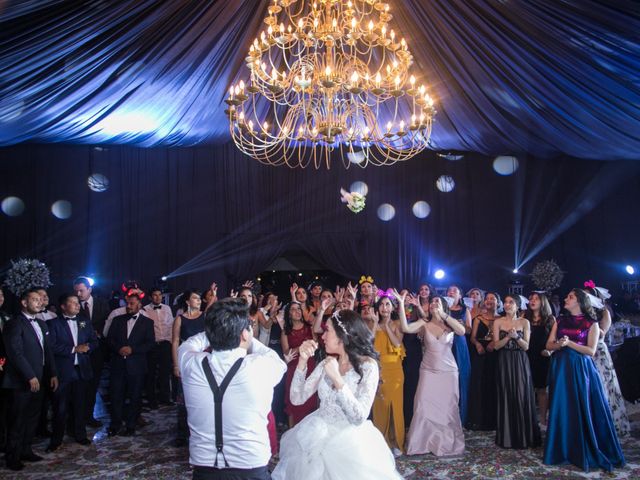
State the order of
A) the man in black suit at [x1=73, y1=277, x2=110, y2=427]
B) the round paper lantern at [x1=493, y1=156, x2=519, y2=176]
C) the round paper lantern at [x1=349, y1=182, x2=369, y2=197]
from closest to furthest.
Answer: the man in black suit at [x1=73, y1=277, x2=110, y2=427], the round paper lantern at [x1=349, y1=182, x2=369, y2=197], the round paper lantern at [x1=493, y1=156, x2=519, y2=176]

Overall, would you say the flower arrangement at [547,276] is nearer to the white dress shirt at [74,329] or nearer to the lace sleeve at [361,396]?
the white dress shirt at [74,329]

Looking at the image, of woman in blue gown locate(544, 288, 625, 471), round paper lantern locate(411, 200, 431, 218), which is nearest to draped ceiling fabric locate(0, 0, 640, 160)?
woman in blue gown locate(544, 288, 625, 471)

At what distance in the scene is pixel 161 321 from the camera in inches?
294

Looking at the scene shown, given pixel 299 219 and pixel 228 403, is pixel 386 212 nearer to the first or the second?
pixel 299 219

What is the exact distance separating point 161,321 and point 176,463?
9.98 feet

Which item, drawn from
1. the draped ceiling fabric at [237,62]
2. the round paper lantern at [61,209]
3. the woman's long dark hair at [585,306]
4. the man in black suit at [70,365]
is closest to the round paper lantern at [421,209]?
the draped ceiling fabric at [237,62]

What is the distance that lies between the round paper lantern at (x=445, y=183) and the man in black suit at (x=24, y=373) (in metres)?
9.00

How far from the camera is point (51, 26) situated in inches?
166

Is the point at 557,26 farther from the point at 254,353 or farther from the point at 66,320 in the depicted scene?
the point at 66,320

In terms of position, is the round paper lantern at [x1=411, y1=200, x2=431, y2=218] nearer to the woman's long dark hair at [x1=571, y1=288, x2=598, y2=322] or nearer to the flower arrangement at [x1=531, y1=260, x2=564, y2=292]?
the flower arrangement at [x1=531, y1=260, x2=564, y2=292]

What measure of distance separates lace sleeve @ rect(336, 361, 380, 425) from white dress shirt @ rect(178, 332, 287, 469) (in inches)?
20.9

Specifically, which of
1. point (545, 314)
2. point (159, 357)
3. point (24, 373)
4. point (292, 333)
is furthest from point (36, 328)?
point (545, 314)

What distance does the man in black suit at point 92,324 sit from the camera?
6.03m

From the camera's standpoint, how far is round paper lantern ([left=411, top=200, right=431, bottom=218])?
11.8 m
